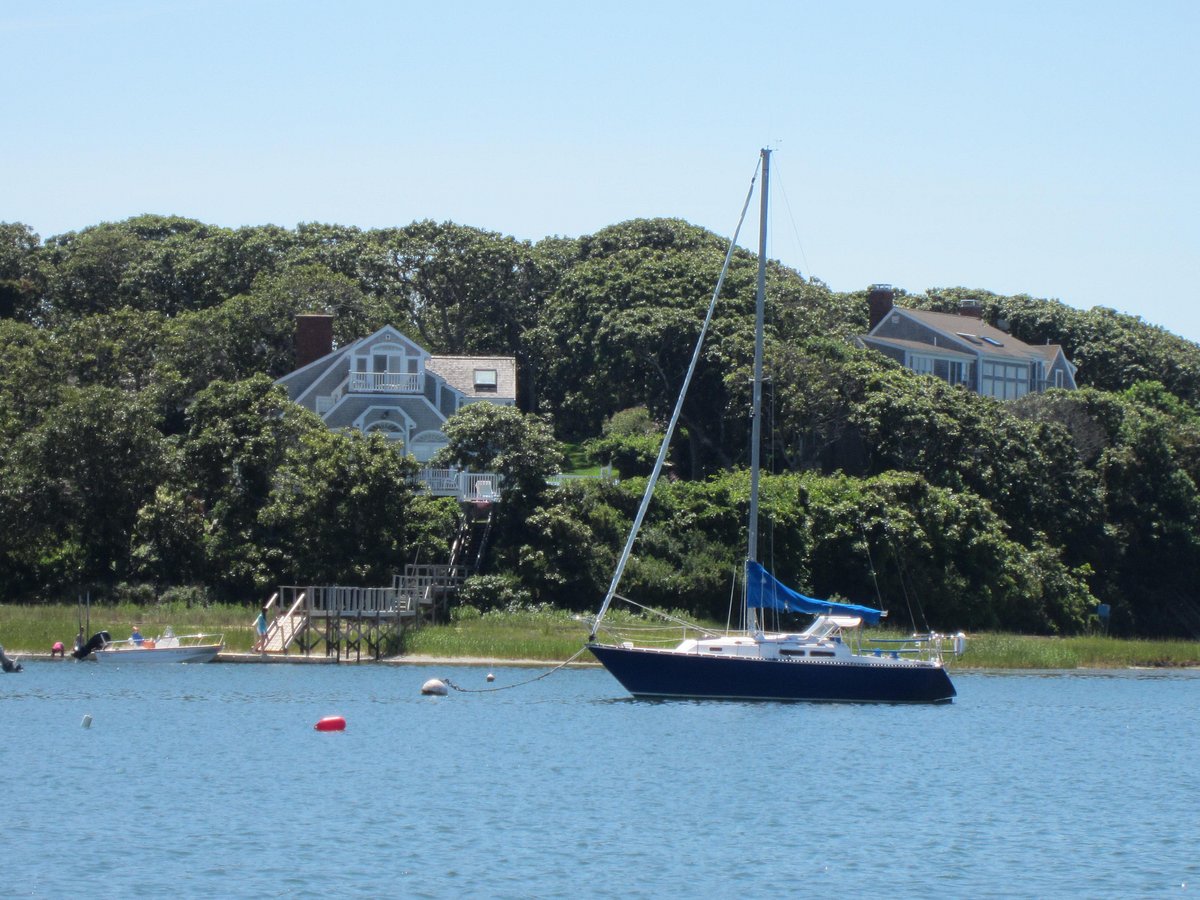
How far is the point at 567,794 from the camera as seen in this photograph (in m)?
31.9

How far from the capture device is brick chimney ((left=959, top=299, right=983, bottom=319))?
380ft

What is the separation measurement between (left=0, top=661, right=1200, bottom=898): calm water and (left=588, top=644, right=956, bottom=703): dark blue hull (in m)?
0.51

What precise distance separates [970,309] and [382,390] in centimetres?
5830

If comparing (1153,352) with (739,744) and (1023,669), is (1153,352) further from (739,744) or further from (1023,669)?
(739,744)

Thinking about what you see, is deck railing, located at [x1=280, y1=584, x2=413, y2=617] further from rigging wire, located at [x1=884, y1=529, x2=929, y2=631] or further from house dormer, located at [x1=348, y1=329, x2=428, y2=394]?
rigging wire, located at [x1=884, y1=529, x2=929, y2=631]

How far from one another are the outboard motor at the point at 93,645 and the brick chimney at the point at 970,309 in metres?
75.6

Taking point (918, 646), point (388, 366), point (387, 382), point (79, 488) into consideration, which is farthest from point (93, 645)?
point (918, 646)

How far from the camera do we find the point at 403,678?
52.8 meters

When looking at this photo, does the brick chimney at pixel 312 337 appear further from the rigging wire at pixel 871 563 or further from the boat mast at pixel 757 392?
the boat mast at pixel 757 392

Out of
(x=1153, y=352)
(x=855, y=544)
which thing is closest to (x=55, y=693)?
(x=855, y=544)

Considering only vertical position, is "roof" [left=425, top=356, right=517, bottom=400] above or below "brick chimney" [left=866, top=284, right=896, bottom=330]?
below

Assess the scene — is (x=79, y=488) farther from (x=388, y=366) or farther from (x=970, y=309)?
(x=970, y=309)

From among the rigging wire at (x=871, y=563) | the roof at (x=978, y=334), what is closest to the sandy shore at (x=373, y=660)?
the rigging wire at (x=871, y=563)

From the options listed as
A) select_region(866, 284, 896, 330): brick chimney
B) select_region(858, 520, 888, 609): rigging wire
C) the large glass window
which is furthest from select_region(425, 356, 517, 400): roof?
the large glass window
